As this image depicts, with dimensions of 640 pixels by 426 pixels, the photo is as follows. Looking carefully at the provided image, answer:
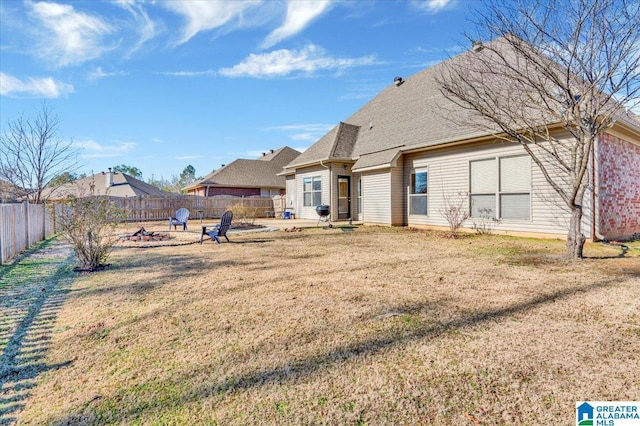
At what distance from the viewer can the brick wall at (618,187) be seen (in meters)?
8.56

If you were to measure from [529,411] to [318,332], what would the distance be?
5.58 ft

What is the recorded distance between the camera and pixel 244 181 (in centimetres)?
2852

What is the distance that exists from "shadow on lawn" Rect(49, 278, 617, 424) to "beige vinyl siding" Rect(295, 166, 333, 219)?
43.6 feet

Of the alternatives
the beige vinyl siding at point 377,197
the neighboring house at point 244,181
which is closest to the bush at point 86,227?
the beige vinyl siding at point 377,197

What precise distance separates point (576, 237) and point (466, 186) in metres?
4.61

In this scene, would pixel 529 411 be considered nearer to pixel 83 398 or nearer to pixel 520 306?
pixel 520 306

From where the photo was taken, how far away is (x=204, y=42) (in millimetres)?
12781

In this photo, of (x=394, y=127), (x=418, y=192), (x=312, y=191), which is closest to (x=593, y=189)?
(x=418, y=192)

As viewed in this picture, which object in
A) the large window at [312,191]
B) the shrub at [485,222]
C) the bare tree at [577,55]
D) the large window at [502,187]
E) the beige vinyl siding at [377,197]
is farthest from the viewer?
the large window at [312,191]

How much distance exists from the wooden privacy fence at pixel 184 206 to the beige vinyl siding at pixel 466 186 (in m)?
10.8

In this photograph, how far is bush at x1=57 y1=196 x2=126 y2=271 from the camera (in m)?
6.10

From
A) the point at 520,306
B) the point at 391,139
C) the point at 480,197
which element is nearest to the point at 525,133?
the point at 480,197

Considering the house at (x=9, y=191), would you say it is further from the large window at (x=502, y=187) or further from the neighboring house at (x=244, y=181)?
the large window at (x=502, y=187)

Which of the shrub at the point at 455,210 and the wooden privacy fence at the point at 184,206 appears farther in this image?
the wooden privacy fence at the point at 184,206
